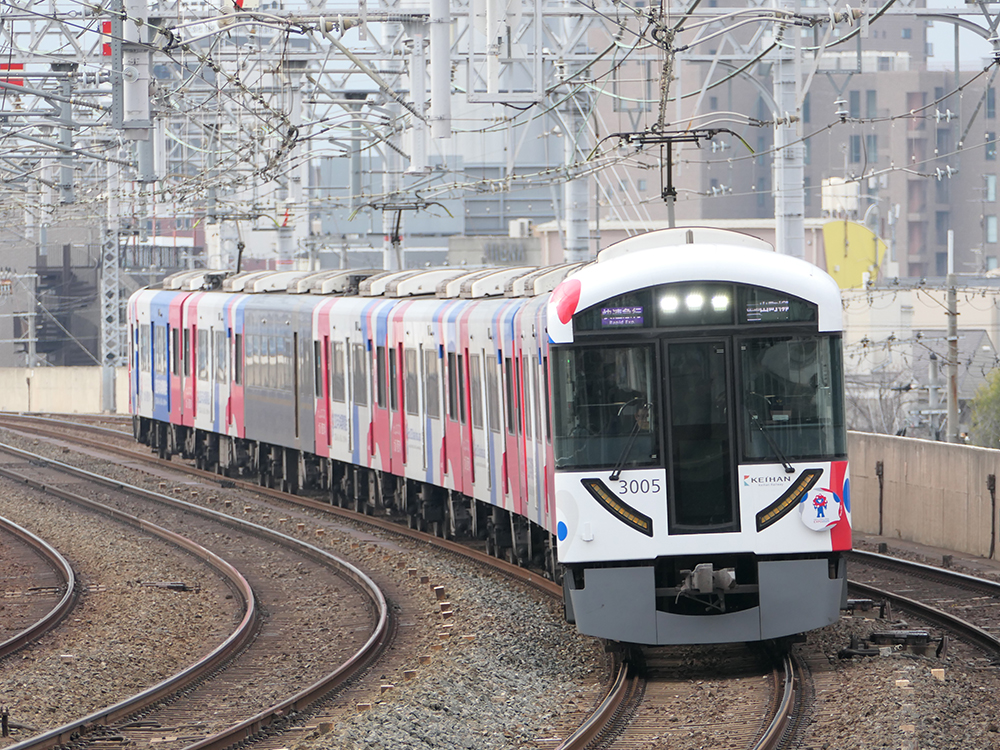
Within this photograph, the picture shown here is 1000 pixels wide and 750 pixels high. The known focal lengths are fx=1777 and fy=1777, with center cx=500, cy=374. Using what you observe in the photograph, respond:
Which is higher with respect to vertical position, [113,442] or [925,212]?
[925,212]

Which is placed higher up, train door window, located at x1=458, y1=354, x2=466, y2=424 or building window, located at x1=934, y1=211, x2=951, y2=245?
building window, located at x1=934, y1=211, x2=951, y2=245

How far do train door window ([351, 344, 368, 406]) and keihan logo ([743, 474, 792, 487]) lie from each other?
34.8ft

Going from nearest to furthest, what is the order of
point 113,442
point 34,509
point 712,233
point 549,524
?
point 712,233 < point 549,524 < point 34,509 < point 113,442

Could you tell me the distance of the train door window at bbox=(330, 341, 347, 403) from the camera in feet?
70.9

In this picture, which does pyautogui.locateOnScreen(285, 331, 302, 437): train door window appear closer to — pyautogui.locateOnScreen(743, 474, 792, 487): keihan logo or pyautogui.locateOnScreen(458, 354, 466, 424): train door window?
pyautogui.locateOnScreen(458, 354, 466, 424): train door window

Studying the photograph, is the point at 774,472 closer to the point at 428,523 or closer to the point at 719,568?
the point at 719,568

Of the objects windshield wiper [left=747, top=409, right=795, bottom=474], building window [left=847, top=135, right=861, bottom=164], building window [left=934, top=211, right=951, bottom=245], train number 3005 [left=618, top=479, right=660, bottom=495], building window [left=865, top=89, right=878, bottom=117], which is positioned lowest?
train number 3005 [left=618, top=479, right=660, bottom=495]

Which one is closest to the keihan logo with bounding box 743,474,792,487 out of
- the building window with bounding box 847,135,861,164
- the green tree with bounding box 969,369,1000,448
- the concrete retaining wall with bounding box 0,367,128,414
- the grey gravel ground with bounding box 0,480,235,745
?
the grey gravel ground with bounding box 0,480,235,745

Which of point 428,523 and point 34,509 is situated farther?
point 34,509

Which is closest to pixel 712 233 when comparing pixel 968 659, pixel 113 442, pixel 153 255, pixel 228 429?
pixel 968 659

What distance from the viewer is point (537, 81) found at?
2005 cm

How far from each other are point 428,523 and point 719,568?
9.48m

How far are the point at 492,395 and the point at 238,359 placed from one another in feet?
36.2

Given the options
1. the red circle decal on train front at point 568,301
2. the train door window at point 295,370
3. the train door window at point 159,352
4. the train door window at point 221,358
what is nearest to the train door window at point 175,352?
the train door window at point 159,352
